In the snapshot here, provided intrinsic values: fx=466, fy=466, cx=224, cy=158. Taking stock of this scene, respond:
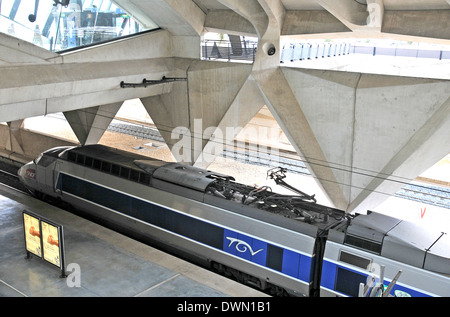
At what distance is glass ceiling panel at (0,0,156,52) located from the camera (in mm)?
18328

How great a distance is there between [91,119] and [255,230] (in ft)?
60.4

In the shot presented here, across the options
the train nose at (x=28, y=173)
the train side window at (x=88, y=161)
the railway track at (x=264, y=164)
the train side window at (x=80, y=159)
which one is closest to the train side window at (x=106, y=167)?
the train side window at (x=88, y=161)

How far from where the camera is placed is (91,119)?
28562mm

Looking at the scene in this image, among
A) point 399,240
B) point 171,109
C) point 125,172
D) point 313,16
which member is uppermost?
point 313,16

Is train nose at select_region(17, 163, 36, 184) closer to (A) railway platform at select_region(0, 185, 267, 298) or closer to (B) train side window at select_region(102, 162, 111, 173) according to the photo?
(B) train side window at select_region(102, 162, 111, 173)

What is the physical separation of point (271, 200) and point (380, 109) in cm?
746

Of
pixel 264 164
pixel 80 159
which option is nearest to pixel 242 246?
pixel 80 159

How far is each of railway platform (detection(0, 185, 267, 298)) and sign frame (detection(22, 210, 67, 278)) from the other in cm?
32

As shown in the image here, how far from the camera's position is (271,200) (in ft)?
45.5

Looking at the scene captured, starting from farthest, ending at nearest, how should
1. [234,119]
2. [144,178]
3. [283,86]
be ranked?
[234,119]
[283,86]
[144,178]

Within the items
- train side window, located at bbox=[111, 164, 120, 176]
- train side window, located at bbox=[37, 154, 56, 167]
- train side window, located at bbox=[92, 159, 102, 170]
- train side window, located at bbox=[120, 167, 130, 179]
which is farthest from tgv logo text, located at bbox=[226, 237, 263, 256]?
train side window, located at bbox=[37, 154, 56, 167]

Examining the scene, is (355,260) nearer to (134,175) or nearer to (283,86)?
(134,175)


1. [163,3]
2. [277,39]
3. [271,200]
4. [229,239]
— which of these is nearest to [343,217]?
[271,200]

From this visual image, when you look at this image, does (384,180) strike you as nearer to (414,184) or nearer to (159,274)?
(414,184)
